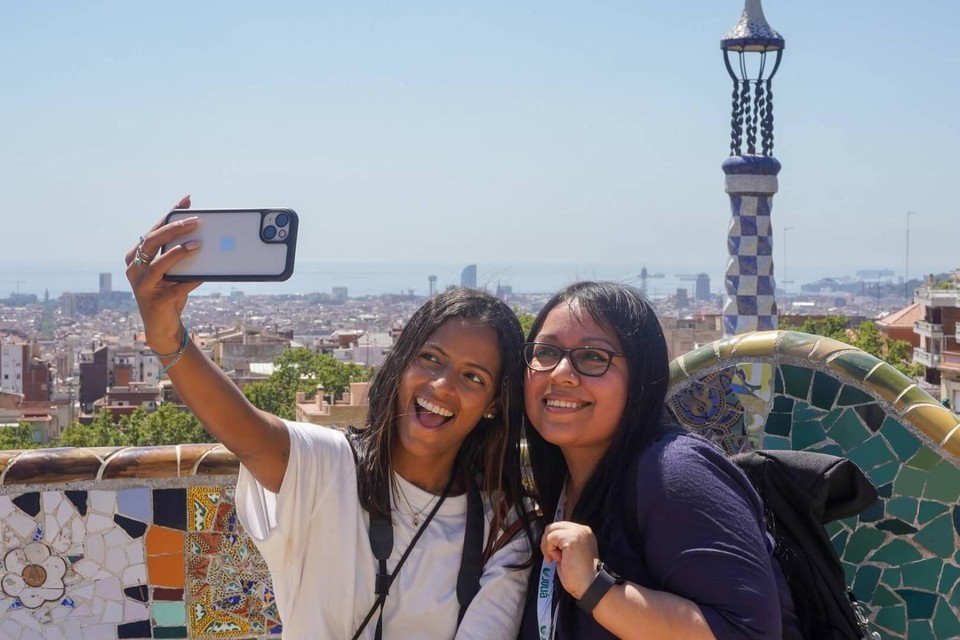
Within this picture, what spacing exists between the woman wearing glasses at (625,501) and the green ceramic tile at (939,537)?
2.90ft

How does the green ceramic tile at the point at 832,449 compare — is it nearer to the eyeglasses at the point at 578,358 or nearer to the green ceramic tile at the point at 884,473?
the green ceramic tile at the point at 884,473

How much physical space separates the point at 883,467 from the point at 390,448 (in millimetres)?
1298

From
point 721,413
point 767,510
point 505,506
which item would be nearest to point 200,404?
point 505,506

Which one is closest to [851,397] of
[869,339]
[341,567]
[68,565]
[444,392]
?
[444,392]

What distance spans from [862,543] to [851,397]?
1.20ft

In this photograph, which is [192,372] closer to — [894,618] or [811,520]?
[811,520]

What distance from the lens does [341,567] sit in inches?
103

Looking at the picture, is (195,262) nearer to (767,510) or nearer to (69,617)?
(767,510)

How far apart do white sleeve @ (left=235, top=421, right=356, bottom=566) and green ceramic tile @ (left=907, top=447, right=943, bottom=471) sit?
1.44 metres

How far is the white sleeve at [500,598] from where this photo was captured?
102 inches

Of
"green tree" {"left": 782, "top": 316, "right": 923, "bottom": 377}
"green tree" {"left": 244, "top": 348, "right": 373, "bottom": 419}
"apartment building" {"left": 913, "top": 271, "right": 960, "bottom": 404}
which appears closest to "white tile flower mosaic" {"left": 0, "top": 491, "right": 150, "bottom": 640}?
"green tree" {"left": 782, "top": 316, "right": 923, "bottom": 377}

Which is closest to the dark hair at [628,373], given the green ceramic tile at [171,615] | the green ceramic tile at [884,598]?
the green ceramic tile at [884,598]

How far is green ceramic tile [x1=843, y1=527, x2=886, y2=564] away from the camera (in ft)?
10.7

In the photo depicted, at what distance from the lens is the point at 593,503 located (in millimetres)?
2562
